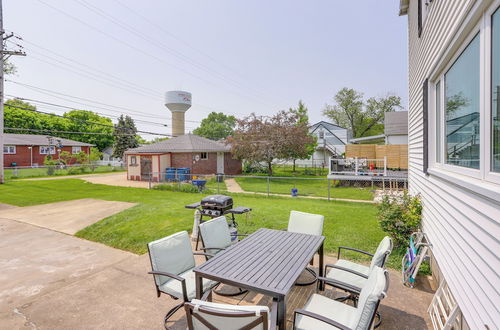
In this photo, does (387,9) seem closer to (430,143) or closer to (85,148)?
(430,143)

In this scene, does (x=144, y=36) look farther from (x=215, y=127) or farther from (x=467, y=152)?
(x=215, y=127)

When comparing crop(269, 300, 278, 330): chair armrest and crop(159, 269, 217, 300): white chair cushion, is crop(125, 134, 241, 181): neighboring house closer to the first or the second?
crop(159, 269, 217, 300): white chair cushion

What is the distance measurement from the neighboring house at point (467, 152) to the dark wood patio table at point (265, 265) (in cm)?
149

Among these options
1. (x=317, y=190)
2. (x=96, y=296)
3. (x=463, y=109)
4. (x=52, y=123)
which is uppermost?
(x=52, y=123)

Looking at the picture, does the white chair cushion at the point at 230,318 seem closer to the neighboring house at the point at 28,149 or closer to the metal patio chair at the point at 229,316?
the metal patio chair at the point at 229,316

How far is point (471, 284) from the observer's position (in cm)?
228

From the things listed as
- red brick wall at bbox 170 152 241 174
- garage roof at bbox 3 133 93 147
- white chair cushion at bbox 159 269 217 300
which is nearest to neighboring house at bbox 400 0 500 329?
white chair cushion at bbox 159 269 217 300

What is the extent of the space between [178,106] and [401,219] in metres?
41.0

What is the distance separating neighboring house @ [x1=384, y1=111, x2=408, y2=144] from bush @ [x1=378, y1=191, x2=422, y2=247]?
16.6 meters

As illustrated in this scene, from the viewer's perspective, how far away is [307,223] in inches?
179

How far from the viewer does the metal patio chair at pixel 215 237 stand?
3762mm

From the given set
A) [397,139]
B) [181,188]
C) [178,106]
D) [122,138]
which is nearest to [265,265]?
[181,188]

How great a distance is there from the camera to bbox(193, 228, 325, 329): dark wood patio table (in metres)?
2.44

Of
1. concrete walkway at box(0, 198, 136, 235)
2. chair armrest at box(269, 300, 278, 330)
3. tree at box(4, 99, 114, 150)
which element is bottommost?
concrete walkway at box(0, 198, 136, 235)
